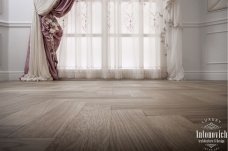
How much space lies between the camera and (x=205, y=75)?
2676mm

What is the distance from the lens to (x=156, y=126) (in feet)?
1.52

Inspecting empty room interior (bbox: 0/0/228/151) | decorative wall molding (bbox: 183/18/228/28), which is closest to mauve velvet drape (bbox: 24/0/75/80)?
empty room interior (bbox: 0/0/228/151)

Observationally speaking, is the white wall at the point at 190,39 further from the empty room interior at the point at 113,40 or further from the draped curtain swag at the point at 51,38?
the draped curtain swag at the point at 51,38

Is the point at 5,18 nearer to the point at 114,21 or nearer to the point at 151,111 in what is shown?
the point at 114,21

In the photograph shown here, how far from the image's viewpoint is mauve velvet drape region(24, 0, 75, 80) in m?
2.48

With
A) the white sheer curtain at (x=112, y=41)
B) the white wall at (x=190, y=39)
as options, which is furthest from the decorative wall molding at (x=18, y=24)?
the white sheer curtain at (x=112, y=41)

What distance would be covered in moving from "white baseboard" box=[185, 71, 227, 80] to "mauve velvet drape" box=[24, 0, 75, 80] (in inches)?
55.9

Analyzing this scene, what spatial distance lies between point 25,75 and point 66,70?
1.33 ft

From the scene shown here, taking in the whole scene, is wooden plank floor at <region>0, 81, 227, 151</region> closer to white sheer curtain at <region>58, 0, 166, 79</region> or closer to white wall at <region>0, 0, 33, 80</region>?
white sheer curtain at <region>58, 0, 166, 79</region>

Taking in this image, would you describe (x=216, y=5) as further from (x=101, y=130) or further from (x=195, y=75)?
(x=101, y=130)

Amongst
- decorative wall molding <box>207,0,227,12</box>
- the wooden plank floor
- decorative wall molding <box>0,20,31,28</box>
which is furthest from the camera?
decorative wall molding <box>0,20,31,28</box>

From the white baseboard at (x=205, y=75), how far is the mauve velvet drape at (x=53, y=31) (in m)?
1.42

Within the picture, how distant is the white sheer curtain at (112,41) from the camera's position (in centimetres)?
260

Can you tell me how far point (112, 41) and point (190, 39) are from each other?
0.87 metres
